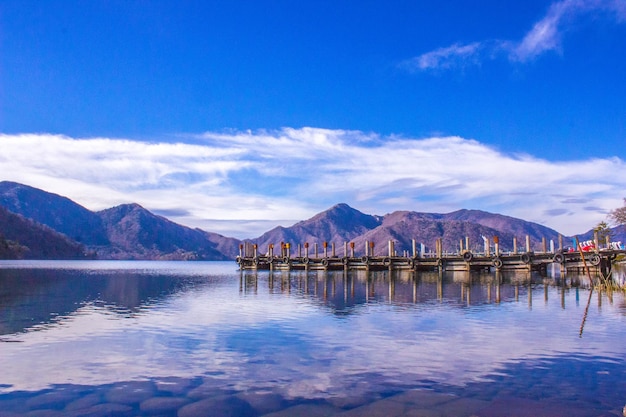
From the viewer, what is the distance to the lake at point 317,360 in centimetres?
1411

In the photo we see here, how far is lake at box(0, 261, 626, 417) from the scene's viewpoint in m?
14.1

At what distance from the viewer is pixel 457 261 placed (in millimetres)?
82125

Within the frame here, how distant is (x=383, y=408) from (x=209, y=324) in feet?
58.2

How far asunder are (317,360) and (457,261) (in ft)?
219

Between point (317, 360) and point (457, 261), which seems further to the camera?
point (457, 261)

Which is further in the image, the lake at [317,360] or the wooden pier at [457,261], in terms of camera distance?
the wooden pier at [457,261]

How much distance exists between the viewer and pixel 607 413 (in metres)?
13.2

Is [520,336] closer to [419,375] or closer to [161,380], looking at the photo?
[419,375]

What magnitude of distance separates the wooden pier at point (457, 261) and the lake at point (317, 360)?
105 ft

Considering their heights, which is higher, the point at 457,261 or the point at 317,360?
the point at 457,261

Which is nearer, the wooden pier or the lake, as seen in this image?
the lake

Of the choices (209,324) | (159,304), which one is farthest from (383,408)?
(159,304)

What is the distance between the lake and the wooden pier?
3197 centimetres

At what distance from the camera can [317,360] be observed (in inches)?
770
